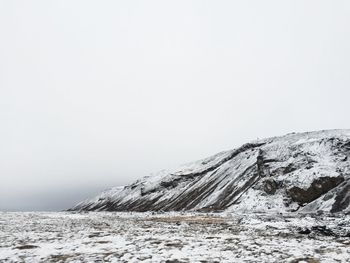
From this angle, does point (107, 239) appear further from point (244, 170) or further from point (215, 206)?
point (244, 170)

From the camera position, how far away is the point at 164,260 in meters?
12.8

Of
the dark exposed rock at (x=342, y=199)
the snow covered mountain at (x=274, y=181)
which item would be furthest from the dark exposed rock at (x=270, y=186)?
the dark exposed rock at (x=342, y=199)

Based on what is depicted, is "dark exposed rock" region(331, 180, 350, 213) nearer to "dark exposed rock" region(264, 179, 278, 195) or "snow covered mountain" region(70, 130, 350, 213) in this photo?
"snow covered mountain" region(70, 130, 350, 213)

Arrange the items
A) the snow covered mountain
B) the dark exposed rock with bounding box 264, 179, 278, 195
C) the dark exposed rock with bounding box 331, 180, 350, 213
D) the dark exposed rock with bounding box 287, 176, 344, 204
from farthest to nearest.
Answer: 1. the dark exposed rock with bounding box 264, 179, 278, 195
2. the snow covered mountain
3. the dark exposed rock with bounding box 287, 176, 344, 204
4. the dark exposed rock with bounding box 331, 180, 350, 213

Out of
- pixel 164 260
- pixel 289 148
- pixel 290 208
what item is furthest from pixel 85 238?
pixel 289 148

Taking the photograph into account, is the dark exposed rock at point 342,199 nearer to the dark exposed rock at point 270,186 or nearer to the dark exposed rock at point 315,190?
the dark exposed rock at point 315,190

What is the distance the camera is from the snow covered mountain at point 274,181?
62500 millimetres

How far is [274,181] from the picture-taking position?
2849 inches

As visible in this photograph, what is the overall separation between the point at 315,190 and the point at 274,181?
1057cm

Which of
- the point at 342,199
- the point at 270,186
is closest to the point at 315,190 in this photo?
the point at 270,186

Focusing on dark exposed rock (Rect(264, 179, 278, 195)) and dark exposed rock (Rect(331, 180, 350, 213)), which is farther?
dark exposed rock (Rect(264, 179, 278, 195))

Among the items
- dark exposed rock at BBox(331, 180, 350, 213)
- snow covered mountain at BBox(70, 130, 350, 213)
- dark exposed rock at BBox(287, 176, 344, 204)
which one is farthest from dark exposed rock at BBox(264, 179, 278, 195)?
dark exposed rock at BBox(331, 180, 350, 213)

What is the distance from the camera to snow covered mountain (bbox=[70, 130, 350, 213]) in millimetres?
62500

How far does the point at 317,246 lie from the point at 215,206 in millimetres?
62865
